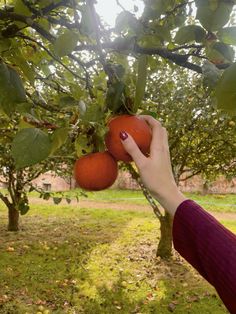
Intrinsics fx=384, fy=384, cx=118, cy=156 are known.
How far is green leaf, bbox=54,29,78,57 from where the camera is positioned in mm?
1319

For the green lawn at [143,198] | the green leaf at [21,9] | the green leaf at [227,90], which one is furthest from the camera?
the green lawn at [143,198]

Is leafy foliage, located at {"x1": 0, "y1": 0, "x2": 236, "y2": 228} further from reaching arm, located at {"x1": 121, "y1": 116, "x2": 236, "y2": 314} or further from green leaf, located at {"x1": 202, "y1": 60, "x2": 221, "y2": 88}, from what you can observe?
reaching arm, located at {"x1": 121, "y1": 116, "x2": 236, "y2": 314}

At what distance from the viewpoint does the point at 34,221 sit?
12.3 m

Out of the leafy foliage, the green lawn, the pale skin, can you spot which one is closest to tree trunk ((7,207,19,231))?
the green lawn

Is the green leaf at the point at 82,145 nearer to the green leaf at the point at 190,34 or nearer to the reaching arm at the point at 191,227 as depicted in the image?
the reaching arm at the point at 191,227

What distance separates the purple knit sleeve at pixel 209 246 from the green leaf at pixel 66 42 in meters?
0.67

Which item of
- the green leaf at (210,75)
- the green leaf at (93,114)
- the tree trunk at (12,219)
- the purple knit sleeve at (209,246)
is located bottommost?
the tree trunk at (12,219)

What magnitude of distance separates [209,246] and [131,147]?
1.45ft

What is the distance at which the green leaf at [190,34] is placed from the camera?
123cm

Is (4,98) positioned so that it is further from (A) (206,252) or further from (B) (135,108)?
(A) (206,252)

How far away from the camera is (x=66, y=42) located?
4.37 feet

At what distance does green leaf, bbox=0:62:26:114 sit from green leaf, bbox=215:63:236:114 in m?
0.66

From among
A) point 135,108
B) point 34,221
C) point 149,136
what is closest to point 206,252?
point 149,136

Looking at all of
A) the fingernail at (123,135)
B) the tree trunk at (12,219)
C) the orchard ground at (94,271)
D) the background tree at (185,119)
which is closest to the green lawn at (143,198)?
the orchard ground at (94,271)
